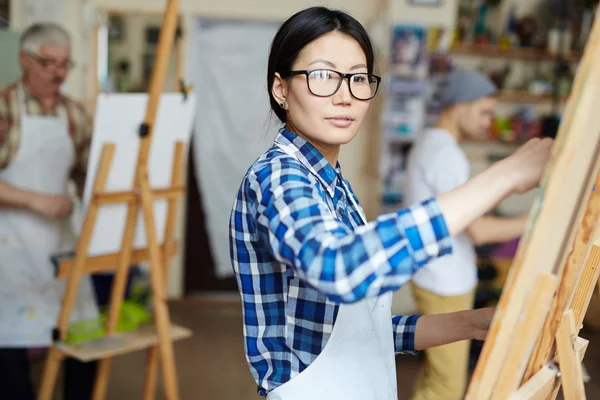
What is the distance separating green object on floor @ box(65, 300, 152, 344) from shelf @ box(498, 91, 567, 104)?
3.34m

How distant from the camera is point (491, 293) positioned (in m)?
4.01

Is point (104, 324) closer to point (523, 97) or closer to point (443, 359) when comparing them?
point (443, 359)

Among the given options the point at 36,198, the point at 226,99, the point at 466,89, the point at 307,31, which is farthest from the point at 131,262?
the point at 226,99

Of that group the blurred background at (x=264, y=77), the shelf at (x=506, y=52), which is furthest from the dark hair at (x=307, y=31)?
the shelf at (x=506, y=52)

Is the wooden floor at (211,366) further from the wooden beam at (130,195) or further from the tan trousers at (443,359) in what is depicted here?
the wooden beam at (130,195)

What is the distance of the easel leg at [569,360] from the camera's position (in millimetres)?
951

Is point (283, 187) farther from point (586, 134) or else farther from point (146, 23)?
point (146, 23)

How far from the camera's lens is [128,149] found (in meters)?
Result: 2.23

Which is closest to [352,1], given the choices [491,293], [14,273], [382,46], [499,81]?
[382,46]

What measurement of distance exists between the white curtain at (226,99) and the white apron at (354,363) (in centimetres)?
365

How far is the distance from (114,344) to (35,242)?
559mm

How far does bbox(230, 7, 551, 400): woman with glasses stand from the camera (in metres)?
0.82

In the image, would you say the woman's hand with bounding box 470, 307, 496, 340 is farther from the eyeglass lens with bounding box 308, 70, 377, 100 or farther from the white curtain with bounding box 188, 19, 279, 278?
the white curtain with bounding box 188, 19, 279, 278

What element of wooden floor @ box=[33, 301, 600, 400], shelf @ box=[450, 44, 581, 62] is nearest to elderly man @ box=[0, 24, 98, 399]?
wooden floor @ box=[33, 301, 600, 400]
